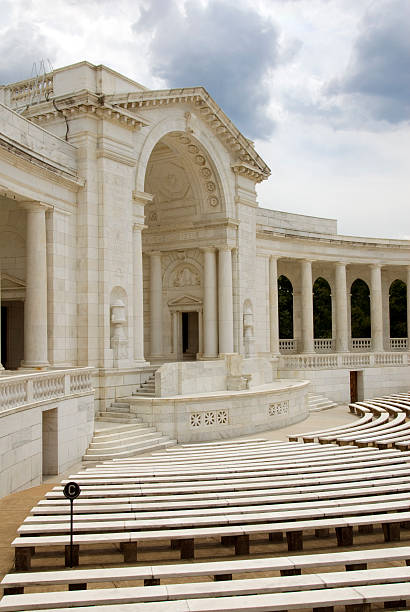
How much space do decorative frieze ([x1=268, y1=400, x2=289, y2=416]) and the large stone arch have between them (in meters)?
12.2

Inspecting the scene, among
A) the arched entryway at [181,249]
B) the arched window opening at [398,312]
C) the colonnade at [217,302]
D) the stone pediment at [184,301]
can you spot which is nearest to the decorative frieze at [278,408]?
the colonnade at [217,302]

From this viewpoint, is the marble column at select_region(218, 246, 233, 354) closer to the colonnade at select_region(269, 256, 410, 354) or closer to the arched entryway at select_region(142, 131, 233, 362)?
the arched entryway at select_region(142, 131, 233, 362)

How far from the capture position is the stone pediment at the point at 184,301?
39.1 metres

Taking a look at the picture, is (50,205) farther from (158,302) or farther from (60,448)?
(158,302)

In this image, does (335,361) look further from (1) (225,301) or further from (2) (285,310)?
(2) (285,310)

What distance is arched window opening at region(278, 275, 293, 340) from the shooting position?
74.9m

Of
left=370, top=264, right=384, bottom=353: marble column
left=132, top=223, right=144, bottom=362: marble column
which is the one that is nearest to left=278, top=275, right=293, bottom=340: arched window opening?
left=370, top=264, right=384, bottom=353: marble column

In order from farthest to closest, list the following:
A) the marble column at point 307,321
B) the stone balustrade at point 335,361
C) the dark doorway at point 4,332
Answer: the marble column at point 307,321
the stone balustrade at point 335,361
the dark doorway at point 4,332

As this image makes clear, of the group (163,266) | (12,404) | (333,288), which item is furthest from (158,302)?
(12,404)

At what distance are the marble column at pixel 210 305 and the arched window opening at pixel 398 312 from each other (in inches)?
1334

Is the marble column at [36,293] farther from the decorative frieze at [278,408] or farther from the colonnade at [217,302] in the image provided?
the colonnade at [217,302]

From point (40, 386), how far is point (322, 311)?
58095 millimetres

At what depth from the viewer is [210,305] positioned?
124ft

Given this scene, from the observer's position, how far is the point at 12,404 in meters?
16.7
